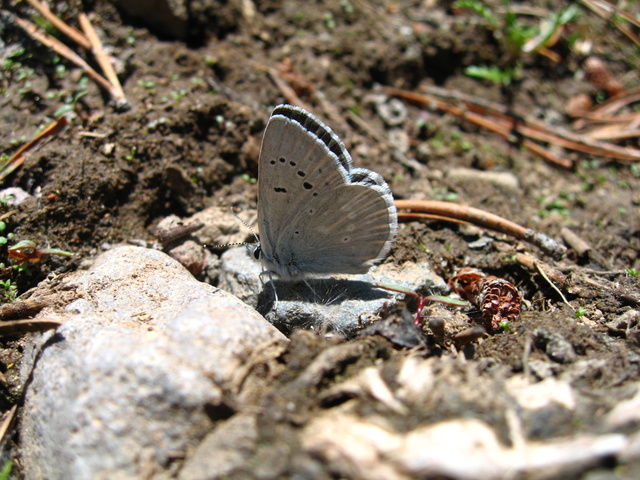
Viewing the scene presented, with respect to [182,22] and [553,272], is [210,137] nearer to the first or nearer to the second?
[182,22]

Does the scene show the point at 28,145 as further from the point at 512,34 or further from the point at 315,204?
the point at 512,34

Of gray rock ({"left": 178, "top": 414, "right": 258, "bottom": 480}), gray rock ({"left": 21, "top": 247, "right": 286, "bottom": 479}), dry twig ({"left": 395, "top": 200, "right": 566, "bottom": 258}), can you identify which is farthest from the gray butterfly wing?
gray rock ({"left": 178, "top": 414, "right": 258, "bottom": 480})

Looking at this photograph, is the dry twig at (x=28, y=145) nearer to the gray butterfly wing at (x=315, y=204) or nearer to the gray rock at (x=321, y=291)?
the gray rock at (x=321, y=291)

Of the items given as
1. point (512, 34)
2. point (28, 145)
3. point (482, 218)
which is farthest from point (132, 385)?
point (512, 34)

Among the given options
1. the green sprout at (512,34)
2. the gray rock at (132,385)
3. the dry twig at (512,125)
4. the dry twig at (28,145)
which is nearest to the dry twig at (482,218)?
the dry twig at (512,125)

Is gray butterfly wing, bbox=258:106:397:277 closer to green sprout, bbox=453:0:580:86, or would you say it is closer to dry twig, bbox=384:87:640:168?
dry twig, bbox=384:87:640:168

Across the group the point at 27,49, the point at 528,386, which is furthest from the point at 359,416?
the point at 27,49
